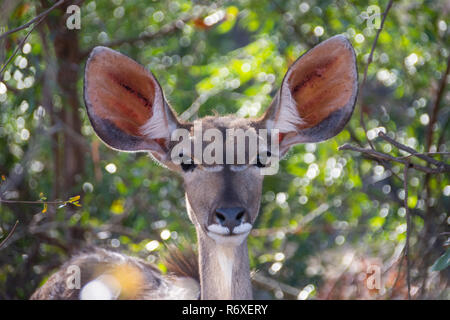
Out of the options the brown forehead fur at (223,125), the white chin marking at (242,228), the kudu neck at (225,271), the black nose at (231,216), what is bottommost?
the kudu neck at (225,271)

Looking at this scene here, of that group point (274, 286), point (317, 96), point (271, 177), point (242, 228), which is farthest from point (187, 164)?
point (271, 177)

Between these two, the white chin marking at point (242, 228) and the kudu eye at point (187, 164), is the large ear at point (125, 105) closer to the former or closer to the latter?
the kudu eye at point (187, 164)

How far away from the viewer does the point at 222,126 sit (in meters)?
4.46

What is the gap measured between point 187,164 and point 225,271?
638 millimetres

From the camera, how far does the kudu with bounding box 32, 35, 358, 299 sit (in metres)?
4.14

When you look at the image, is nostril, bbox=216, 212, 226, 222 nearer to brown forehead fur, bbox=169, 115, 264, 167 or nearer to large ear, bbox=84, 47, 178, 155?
brown forehead fur, bbox=169, 115, 264, 167


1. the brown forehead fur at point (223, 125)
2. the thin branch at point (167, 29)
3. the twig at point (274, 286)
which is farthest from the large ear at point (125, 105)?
the thin branch at point (167, 29)

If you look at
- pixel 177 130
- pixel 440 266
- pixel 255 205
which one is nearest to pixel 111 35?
pixel 177 130

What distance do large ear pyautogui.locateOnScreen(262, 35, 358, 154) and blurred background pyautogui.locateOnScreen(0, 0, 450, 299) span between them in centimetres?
162

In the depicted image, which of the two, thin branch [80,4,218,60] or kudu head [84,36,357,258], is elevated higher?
thin branch [80,4,218,60]

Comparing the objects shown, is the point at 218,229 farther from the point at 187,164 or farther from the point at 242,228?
the point at 187,164

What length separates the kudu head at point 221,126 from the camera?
414 cm

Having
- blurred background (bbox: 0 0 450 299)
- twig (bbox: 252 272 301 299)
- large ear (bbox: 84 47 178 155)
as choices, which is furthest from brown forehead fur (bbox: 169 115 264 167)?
twig (bbox: 252 272 301 299)

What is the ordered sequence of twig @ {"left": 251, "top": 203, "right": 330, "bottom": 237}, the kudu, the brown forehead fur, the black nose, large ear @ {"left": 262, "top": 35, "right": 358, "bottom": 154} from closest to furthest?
the black nose < the kudu < large ear @ {"left": 262, "top": 35, "right": 358, "bottom": 154} < the brown forehead fur < twig @ {"left": 251, "top": 203, "right": 330, "bottom": 237}
